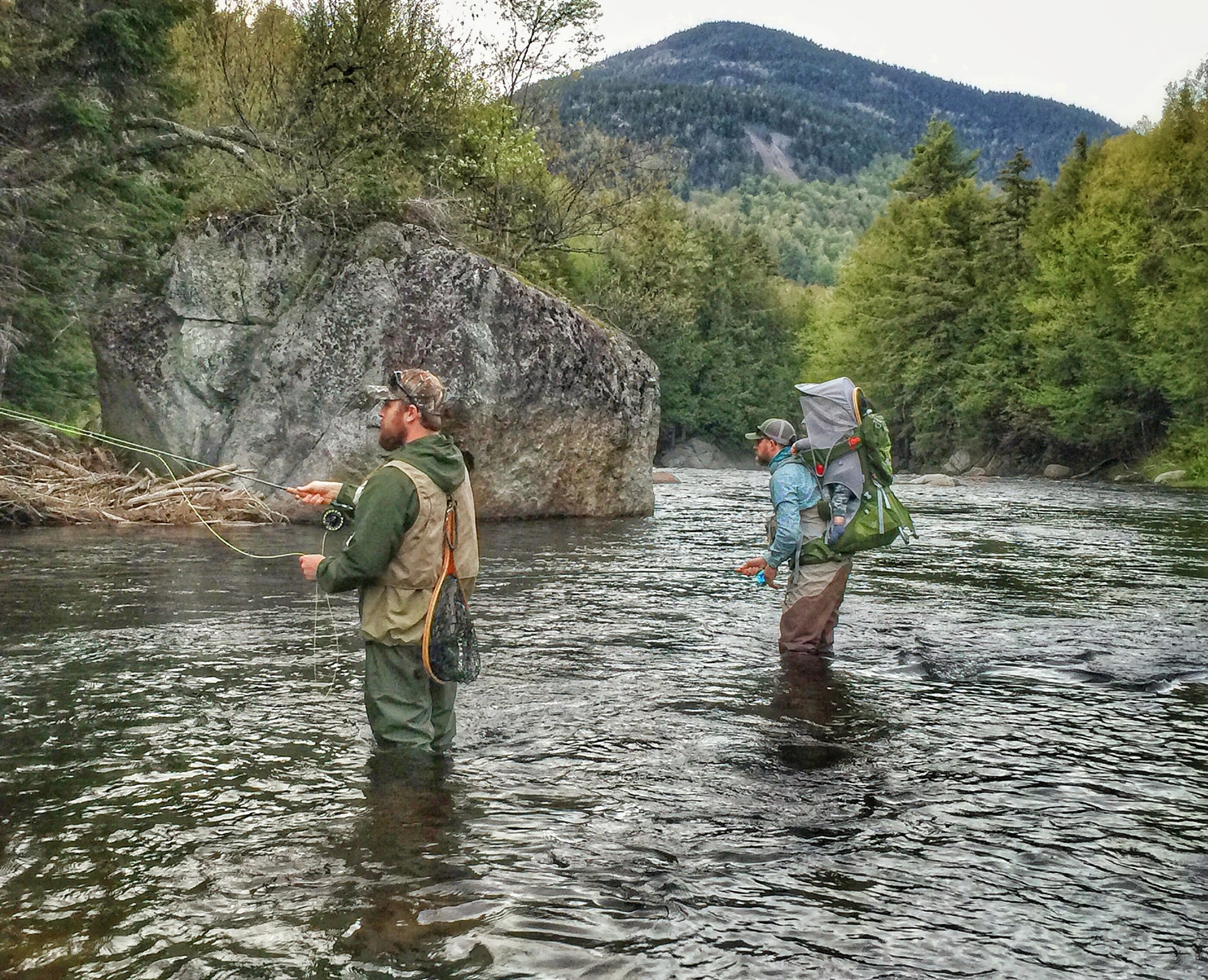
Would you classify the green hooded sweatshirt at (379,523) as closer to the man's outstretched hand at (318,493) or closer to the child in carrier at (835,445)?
the man's outstretched hand at (318,493)

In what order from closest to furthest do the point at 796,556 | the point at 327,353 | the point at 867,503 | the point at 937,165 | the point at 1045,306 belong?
1. the point at 867,503
2. the point at 796,556
3. the point at 327,353
4. the point at 1045,306
5. the point at 937,165

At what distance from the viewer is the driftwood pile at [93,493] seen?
18688 millimetres

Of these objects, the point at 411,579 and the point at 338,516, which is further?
the point at 338,516

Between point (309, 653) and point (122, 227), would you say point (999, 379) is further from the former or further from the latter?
point (309, 653)

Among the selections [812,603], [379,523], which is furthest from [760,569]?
[379,523]

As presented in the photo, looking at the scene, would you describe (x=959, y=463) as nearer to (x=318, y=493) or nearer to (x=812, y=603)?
(x=812, y=603)

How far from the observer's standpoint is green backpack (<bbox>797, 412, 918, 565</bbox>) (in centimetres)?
934

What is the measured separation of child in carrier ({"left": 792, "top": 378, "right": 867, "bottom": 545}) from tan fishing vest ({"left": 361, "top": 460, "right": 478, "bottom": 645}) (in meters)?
4.04

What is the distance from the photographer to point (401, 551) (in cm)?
627

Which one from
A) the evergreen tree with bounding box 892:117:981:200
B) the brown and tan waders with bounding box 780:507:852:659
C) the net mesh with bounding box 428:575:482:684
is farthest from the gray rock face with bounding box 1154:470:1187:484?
the net mesh with bounding box 428:575:482:684

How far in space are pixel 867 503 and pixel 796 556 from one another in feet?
2.25

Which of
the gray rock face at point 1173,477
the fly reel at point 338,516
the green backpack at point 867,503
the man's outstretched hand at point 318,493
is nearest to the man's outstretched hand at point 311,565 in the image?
the fly reel at point 338,516

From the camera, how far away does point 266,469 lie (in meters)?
20.5

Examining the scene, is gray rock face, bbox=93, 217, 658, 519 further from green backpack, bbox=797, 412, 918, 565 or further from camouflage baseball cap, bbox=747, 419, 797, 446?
green backpack, bbox=797, 412, 918, 565
